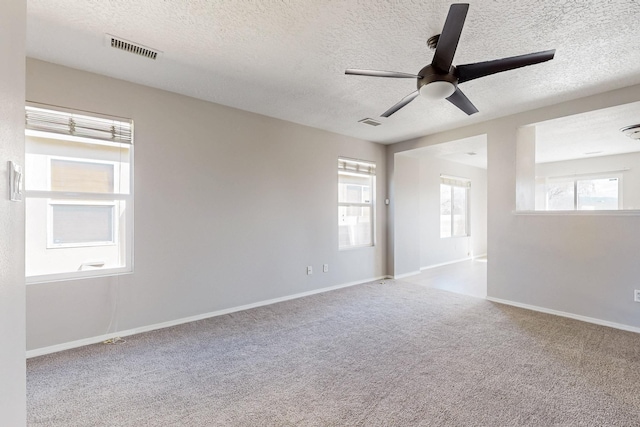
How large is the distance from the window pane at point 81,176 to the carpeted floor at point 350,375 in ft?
4.93

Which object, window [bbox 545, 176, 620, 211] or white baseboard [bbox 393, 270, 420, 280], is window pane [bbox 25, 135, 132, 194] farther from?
window [bbox 545, 176, 620, 211]

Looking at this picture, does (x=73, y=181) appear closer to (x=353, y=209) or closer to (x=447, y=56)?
(x=447, y=56)

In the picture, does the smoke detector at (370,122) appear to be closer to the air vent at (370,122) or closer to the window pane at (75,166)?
the air vent at (370,122)

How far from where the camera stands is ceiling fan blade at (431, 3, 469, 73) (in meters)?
1.54

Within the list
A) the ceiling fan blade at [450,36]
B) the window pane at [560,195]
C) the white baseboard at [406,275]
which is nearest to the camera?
the ceiling fan blade at [450,36]

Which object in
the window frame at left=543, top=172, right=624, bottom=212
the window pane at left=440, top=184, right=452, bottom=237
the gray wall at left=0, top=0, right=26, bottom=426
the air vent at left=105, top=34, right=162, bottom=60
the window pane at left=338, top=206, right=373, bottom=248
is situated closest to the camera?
the gray wall at left=0, top=0, right=26, bottom=426

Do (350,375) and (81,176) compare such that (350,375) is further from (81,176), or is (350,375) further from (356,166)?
(356,166)

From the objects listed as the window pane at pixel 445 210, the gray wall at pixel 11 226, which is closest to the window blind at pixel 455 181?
the window pane at pixel 445 210

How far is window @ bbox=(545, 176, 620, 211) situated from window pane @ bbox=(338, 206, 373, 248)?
180 inches

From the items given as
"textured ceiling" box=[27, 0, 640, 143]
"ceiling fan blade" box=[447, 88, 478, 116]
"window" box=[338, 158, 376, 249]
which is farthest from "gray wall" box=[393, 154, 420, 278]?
"ceiling fan blade" box=[447, 88, 478, 116]

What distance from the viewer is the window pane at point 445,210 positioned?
700 centimetres

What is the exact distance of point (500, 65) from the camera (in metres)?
1.98

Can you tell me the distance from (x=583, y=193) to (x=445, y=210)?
Answer: 3.29 metres

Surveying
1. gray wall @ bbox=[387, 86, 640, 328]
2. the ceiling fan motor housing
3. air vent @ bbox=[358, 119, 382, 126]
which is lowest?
gray wall @ bbox=[387, 86, 640, 328]
